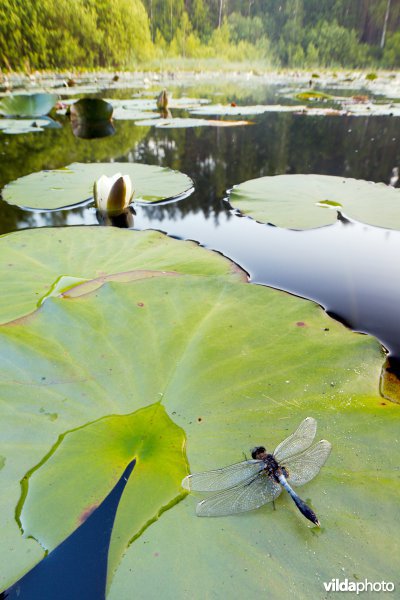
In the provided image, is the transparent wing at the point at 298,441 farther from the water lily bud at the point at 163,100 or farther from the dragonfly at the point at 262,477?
the water lily bud at the point at 163,100

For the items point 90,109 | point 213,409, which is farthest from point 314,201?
point 90,109

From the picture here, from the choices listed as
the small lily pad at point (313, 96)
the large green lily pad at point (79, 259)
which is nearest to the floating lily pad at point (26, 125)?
the large green lily pad at point (79, 259)

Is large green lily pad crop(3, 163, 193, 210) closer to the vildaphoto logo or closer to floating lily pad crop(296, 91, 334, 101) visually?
the vildaphoto logo

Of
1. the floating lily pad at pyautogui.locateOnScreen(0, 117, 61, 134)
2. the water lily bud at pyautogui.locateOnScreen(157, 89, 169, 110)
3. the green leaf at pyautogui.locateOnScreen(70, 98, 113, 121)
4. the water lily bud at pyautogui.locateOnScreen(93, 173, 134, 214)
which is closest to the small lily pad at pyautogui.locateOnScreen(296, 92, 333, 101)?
the water lily bud at pyautogui.locateOnScreen(157, 89, 169, 110)

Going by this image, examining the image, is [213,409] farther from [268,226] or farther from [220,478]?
[268,226]

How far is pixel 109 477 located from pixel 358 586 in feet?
1.13

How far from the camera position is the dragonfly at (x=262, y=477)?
48cm

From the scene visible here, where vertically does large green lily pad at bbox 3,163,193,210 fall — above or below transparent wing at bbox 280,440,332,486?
above

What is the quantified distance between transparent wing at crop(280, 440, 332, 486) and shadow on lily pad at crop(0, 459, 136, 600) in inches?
10.5

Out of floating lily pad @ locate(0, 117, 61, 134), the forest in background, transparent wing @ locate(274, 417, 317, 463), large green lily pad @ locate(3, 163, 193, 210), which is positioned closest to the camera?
transparent wing @ locate(274, 417, 317, 463)

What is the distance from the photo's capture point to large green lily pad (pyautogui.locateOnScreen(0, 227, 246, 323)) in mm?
1019

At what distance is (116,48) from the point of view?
12281mm

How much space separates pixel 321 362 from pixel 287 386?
0.09 metres

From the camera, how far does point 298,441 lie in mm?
535
